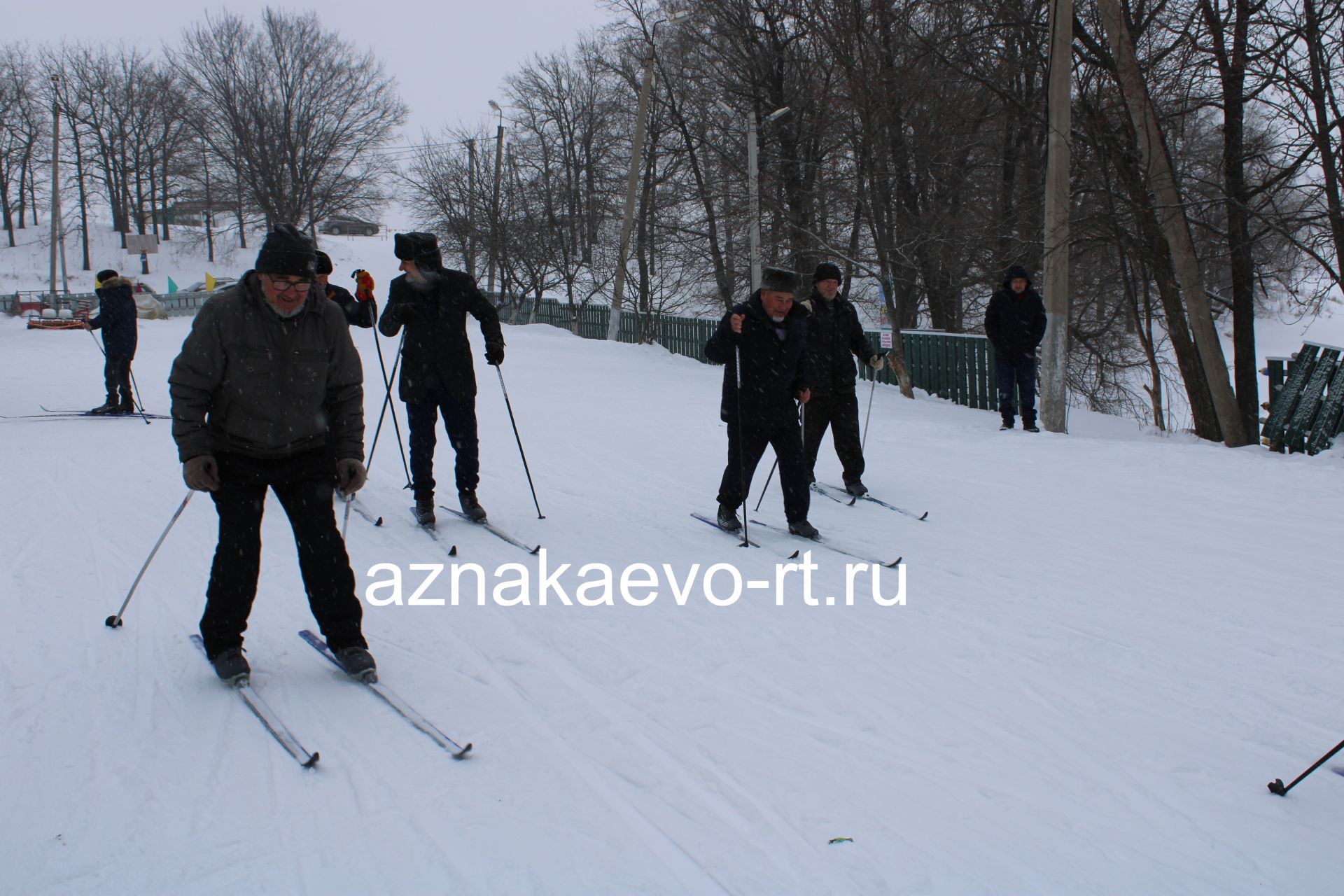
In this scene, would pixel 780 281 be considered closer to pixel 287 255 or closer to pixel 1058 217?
pixel 287 255

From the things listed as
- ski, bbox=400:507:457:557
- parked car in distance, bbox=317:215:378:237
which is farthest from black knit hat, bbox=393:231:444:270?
parked car in distance, bbox=317:215:378:237

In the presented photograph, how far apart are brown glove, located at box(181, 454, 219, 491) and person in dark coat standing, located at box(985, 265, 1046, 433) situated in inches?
361

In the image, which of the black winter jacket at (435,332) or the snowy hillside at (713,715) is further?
the black winter jacket at (435,332)

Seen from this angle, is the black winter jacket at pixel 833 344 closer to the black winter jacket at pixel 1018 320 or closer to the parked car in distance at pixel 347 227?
the black winter jacket at pixel 1018 320

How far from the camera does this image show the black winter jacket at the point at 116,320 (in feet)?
38.6

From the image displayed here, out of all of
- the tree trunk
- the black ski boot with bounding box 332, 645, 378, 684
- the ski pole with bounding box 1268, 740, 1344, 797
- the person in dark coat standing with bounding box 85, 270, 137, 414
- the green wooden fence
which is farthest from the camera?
the green wooden fence

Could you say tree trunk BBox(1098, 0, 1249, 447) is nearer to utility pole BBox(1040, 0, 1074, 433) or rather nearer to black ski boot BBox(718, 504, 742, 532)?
utility pole BBox(1040, 0, 1074, 433)

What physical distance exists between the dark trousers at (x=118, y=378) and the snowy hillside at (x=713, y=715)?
208 inches

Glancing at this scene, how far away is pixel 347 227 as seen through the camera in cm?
7262

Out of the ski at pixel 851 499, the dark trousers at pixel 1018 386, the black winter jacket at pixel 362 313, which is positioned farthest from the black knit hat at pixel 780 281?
the dark trousers at pixel 1018 386

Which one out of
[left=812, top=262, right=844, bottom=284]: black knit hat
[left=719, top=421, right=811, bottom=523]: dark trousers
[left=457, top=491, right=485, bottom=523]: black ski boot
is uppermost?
[left=812, top=262, right=844, bottom=284]: black knit hat

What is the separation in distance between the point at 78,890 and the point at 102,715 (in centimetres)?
123

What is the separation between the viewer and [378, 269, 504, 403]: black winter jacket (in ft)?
20.9

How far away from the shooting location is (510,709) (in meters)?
3.72
